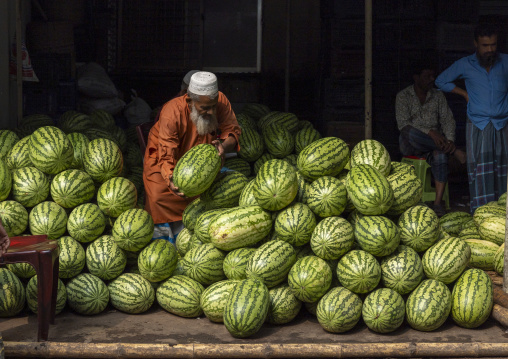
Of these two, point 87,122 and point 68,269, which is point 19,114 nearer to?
point 87,122

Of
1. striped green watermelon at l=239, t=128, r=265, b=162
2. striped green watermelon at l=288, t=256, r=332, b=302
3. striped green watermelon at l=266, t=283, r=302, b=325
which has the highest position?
striped green watermelon at l=239, t=128, r=265, b=162

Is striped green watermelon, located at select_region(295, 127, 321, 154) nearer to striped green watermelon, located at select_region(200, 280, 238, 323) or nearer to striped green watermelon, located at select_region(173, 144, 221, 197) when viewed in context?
striped green watermelon, located at select_region(173, 144, 221, 197)

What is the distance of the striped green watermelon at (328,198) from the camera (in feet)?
14.9

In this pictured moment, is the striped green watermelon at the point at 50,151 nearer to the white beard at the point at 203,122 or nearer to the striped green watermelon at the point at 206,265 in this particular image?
the white beard at the point at 203,122

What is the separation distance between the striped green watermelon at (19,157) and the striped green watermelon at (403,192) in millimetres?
2916

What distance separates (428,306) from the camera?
165 inches

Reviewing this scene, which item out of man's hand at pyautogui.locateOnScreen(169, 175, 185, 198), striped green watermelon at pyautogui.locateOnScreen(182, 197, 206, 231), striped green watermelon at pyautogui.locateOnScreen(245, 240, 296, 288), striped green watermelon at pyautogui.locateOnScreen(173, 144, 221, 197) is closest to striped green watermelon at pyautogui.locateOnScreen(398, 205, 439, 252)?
striped green watermelon at pyautogui.locateOnScreen(245, 240, 296, 288)

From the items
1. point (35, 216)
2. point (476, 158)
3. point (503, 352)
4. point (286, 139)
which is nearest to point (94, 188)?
point (35, 216)

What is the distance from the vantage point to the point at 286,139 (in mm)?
6230

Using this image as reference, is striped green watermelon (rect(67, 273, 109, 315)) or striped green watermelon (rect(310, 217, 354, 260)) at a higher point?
striped green watermelon (rect(310, 217, 354, 260))

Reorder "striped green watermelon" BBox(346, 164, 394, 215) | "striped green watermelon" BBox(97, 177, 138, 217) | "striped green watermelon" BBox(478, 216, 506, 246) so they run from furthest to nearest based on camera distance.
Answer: "striped green watermelon" BBox(478, 216, 506, 246), "striped green watermelon" BBox(97, 177, 138, 217), "striped green watermelon" BBox(346, 164, 394, 215)

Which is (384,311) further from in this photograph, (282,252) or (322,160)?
(322,160)

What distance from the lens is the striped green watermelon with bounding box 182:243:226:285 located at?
4.68m

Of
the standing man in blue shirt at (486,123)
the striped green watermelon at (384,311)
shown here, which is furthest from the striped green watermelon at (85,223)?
the standing man in blue shirt at (486,123)
